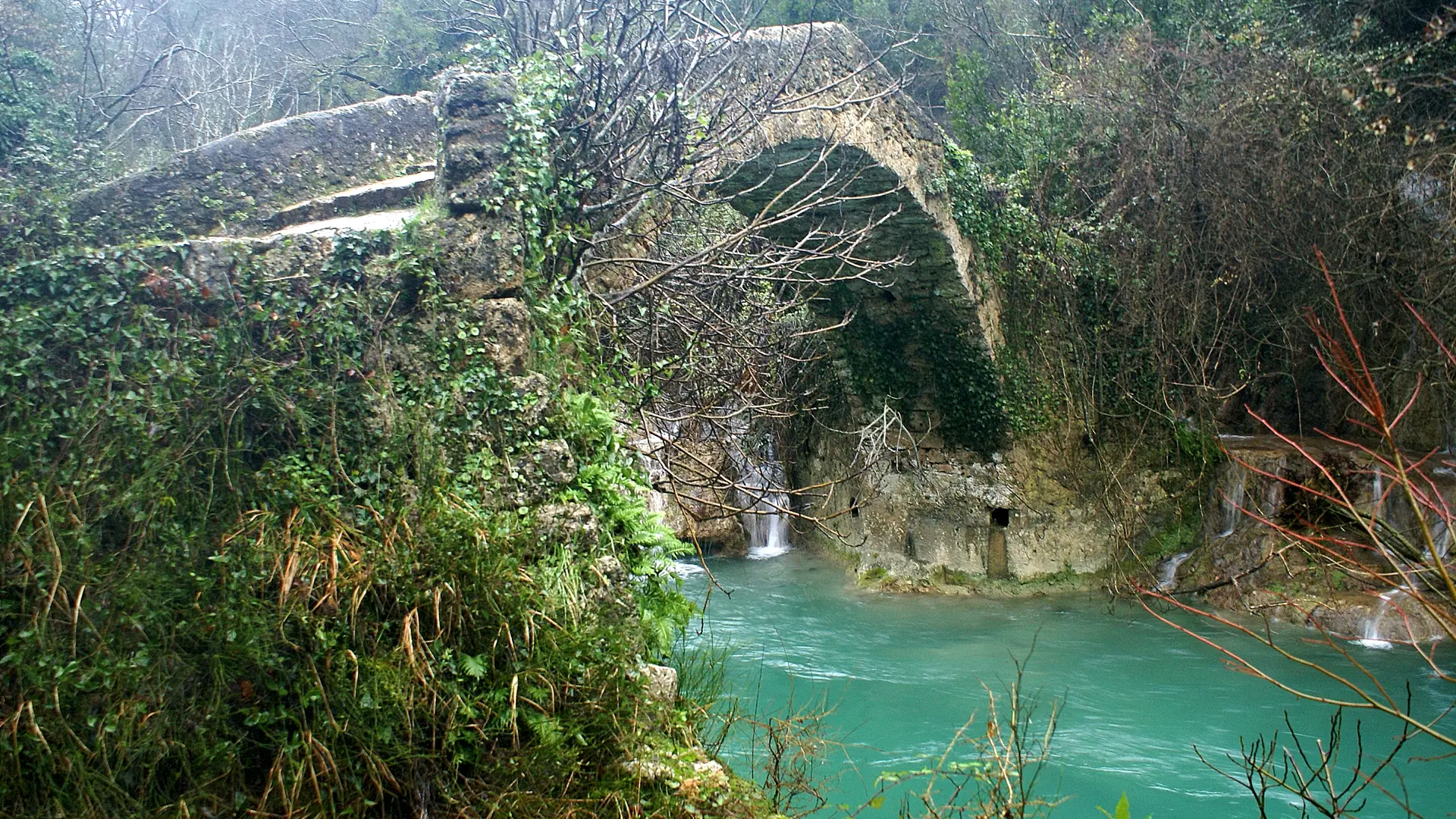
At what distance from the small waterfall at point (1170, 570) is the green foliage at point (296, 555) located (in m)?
6.52

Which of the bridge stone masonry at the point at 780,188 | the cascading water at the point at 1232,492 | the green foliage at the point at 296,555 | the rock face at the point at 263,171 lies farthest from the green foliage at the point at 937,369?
the green foliage at the point at 296,555

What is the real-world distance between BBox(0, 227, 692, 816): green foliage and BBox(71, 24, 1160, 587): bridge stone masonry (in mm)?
269

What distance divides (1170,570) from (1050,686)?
8.88 ft

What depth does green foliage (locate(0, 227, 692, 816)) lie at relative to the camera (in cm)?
306

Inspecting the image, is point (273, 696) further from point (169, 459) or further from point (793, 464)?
point (793, 464)

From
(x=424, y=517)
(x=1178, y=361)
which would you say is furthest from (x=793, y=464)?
(x=424, y=517)

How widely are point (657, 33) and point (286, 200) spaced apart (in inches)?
110

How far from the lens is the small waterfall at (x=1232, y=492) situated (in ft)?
28.9

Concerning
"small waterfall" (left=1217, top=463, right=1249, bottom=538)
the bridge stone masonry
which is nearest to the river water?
the bridge stone masonry

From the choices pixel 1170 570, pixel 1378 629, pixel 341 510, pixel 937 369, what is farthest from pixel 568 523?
pixel 1170 570

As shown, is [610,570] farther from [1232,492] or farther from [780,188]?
[1232,492]

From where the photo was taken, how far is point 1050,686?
7250 millimetres

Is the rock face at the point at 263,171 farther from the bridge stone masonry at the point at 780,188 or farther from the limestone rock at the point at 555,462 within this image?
the limestone rock at the point at 555,462

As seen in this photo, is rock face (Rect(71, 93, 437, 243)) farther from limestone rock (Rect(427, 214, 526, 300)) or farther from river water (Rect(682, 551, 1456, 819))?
river water (Rect(682, 551, 1456, 819))
